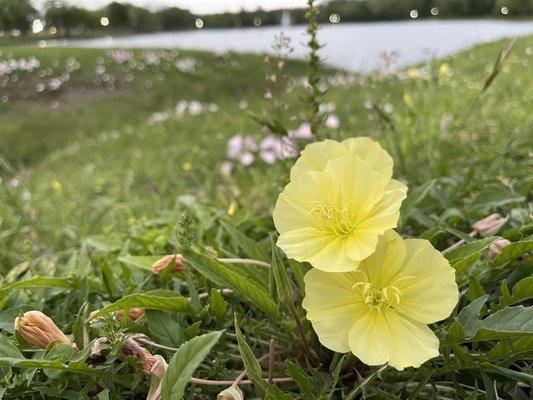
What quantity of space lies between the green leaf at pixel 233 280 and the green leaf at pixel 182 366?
0.66ft

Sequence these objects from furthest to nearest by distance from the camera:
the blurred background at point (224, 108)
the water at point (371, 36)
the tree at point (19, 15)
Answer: the water at point (371, 36)
the tree at point (19, 15)
the blurred background at point (224, 108)

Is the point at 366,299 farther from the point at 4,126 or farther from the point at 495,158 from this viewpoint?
the point at 4,126

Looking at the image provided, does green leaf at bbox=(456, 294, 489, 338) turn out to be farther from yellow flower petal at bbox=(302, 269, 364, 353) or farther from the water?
the water

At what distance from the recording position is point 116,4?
67.5 ft

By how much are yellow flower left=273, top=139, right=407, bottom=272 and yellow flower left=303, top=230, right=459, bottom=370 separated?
27 millimetres

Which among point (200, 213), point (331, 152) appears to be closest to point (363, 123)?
point (200, 213)

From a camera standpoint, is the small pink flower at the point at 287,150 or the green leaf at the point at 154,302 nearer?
the green leaf at the point at 154,302

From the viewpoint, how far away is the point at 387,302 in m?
0.64

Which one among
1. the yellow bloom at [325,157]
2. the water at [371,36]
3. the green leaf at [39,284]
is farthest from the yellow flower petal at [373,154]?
the water at [371,36]

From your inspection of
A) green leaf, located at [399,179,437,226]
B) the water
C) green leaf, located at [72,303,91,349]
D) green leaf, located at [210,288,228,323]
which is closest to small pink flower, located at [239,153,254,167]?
green leaf, located at [399,179,437,226]

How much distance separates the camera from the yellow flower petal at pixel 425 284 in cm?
63

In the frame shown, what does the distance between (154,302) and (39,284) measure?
0.29 m

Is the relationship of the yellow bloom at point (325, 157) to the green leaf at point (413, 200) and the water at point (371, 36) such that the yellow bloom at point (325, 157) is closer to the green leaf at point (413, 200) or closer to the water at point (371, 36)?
the green leaf at point (413, 200)

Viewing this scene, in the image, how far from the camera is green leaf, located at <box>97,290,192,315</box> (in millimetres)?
750
